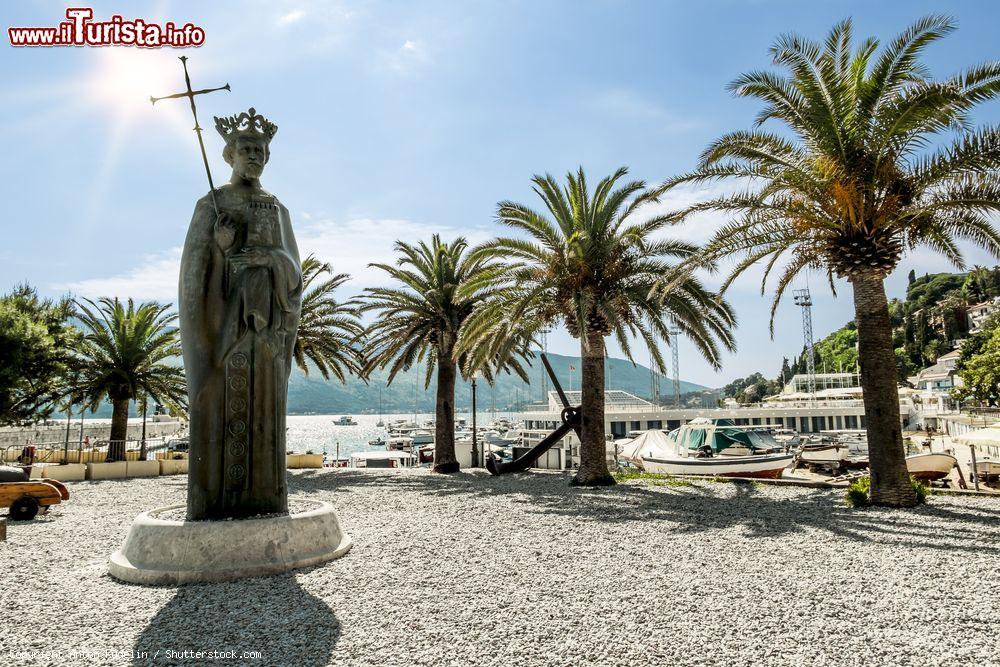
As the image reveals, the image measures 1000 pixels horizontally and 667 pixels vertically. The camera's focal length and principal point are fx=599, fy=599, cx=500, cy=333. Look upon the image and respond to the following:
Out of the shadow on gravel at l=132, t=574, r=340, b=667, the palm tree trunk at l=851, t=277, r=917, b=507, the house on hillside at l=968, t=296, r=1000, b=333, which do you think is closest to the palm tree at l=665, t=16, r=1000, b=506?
the palm tree trunk at l=851, t=277, r=917, b=507

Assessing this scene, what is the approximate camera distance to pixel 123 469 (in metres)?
20.8

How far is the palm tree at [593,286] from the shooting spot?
15008 millimetres

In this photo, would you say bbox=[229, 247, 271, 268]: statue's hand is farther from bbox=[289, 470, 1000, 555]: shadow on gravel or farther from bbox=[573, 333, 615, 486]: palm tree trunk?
bbox=[573, 333, 615, 486]: palm tree trunk

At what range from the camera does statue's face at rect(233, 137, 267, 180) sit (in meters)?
7.43

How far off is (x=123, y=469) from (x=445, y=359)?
1177 centimetres

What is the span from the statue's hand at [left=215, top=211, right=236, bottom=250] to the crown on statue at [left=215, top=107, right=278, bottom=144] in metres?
1.15

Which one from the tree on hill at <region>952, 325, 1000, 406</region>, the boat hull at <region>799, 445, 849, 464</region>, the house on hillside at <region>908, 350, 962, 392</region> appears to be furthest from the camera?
the house on hillside at <region>908, 350, 962, 392</region>

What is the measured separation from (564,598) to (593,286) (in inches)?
428

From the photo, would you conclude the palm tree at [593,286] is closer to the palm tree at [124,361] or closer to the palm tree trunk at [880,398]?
the palm tree trunk at [880,398]

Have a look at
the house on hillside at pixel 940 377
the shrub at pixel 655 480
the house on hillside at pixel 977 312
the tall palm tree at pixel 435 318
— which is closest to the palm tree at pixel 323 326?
the tall palm tree at pixel 435 318

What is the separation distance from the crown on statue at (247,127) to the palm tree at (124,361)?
705 inches

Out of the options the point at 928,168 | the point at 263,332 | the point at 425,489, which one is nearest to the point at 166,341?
the point at 425,489

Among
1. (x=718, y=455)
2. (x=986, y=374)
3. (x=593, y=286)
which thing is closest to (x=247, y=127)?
(x=593, y=286)

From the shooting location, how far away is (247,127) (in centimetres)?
750
